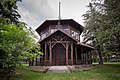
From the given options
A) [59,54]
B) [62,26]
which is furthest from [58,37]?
[62,26]

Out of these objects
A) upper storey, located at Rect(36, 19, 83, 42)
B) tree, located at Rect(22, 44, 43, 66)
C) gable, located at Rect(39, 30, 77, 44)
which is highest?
upper storey, located at Rect(36, 19, 83, 42)

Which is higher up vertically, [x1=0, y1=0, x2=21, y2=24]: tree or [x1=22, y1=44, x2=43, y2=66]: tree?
→ [x1=0, y1=0, x2=21, y2=24]: tree

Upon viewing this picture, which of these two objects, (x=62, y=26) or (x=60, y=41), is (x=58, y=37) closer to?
(x=60, y=41)

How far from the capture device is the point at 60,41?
2452 centimetres

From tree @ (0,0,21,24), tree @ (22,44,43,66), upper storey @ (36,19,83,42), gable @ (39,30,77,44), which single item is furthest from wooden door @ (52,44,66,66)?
tree @ (22,44,43,66)

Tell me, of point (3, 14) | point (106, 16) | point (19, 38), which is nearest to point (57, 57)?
point (3, 14)

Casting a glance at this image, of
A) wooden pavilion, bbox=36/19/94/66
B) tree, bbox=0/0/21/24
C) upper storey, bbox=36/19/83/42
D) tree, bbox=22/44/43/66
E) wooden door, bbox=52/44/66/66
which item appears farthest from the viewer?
upper storey, bbox=36/19/83/42

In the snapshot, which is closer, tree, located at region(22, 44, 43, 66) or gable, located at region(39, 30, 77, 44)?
tree, located at region(22, 44, 43, 66)

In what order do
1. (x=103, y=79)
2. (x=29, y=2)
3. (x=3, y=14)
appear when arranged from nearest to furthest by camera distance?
(x=103, y=79) → (x=3, y=14) → (x=29, y=2)

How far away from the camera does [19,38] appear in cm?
1262

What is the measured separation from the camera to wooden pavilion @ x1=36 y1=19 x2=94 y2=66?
24.6 meters

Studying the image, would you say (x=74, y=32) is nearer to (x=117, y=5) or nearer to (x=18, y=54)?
(x=117, y=5)

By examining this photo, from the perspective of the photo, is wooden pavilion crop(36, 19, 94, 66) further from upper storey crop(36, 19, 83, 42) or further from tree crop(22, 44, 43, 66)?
tree crop(22, 44, 43, 66)

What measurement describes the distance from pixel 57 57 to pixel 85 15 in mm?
9291
